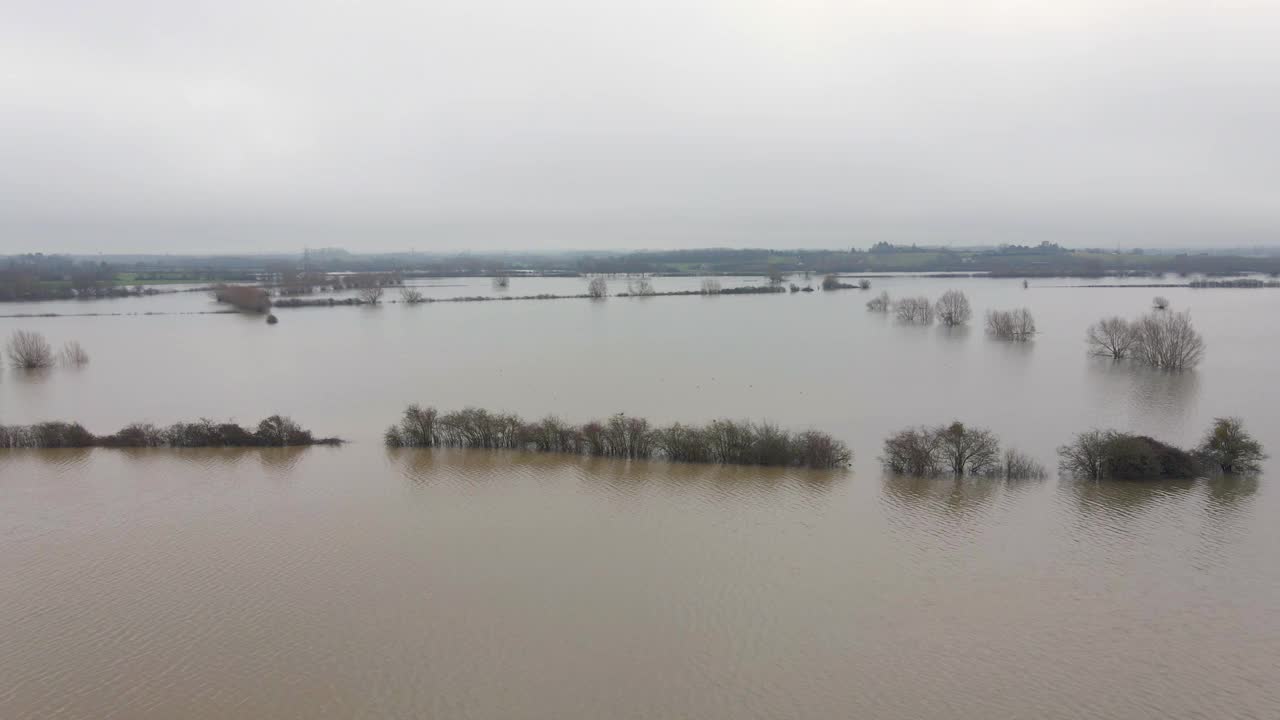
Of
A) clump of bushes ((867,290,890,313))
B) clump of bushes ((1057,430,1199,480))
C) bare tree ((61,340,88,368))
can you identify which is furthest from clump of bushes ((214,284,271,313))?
clump of bushes ((1057,430,1199,480))

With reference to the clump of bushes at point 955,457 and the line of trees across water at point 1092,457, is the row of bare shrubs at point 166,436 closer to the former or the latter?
the clump of bushes at point 955,457

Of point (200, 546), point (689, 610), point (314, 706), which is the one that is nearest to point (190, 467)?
point (200, 546)

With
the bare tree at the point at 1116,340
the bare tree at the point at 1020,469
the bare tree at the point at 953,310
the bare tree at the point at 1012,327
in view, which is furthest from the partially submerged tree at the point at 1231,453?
the bare tree at the point at 953,310

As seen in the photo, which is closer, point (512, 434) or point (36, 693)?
point (36, 693)

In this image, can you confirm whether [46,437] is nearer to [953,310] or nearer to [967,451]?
[967,451]

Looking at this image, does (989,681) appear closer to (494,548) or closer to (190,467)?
(494,548)
